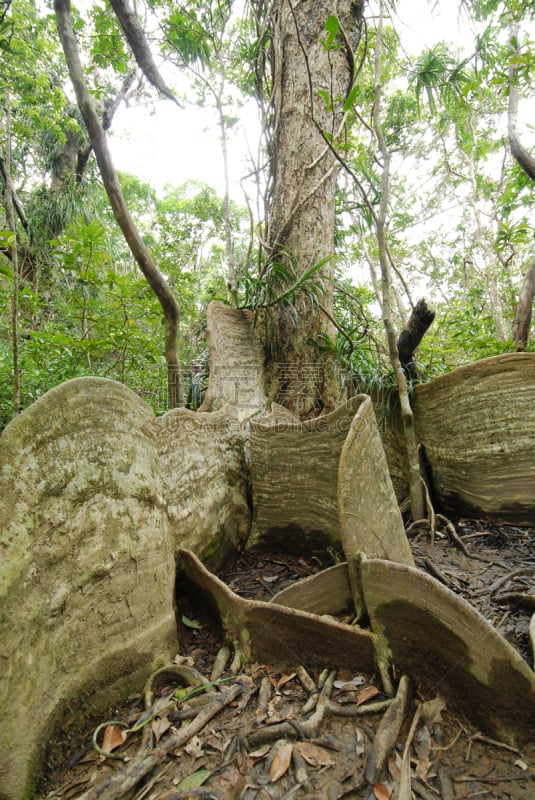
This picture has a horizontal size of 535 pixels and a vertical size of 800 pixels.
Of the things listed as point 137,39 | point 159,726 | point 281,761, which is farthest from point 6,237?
point 281,761

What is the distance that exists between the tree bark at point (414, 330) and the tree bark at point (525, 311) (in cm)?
112

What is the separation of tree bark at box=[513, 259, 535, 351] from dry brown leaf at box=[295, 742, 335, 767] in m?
3.15

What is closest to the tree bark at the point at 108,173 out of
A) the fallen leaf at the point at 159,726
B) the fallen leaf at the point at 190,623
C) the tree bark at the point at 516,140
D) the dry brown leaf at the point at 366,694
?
the fallen leaf at the point at 190,623

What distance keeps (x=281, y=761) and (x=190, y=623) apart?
76 cm

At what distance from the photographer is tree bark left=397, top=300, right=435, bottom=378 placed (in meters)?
2.33

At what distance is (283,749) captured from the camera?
3.71ft

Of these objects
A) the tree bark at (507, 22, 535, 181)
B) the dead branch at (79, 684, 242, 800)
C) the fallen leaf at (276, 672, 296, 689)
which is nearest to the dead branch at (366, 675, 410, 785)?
the fallen leaf at (276, 672, 296, 689)

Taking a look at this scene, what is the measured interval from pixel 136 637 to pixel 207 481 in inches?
33.4

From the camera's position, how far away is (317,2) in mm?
3184

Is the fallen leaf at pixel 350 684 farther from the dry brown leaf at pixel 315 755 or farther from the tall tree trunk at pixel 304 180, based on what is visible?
the tall tree trunk at pixel 304 180

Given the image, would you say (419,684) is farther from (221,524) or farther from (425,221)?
(425,221)

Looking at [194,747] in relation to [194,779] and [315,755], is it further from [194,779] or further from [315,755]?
[315,755]

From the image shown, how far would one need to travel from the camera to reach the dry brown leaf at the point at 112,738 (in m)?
1.19

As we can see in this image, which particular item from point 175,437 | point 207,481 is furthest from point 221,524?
point 175,437
